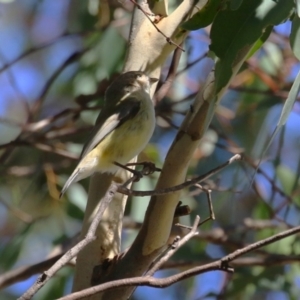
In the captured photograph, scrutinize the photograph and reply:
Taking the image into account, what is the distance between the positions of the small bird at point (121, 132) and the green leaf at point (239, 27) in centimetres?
72

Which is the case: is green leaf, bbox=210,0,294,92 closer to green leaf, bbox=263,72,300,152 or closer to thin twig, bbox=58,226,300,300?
green leaf, bbox=263,72,300,152

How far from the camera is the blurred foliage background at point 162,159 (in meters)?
2.74

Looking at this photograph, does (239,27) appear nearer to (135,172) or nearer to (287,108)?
(287,108)

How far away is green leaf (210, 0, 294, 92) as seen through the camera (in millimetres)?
1338

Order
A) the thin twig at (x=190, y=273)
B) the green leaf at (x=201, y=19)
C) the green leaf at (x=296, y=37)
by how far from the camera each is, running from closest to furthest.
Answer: the thin twig at (x=190, y=273) < the green leaf at (x=296, y=37) < the green leaf at (x=201, y=19)

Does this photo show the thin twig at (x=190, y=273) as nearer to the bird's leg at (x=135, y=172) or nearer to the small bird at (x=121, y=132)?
the bird's leg at (x=135, y=172)

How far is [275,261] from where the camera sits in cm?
246

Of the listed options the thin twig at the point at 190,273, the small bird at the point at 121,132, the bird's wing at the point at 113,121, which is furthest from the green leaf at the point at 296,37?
the bird's wing at the point at 113,121

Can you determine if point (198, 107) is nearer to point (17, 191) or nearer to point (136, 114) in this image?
point (136, 114)

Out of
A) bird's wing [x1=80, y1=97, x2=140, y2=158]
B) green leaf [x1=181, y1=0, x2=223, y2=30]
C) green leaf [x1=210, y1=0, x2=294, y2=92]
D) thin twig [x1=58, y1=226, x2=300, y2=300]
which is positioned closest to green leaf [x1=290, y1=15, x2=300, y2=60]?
green leaf [x1=210, y1=0, x2=294, y2=92]

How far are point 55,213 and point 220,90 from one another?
1969 mm

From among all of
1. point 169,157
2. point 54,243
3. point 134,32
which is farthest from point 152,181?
point 169,157

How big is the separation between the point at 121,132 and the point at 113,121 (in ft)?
0.16

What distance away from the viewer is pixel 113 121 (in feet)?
7.39
